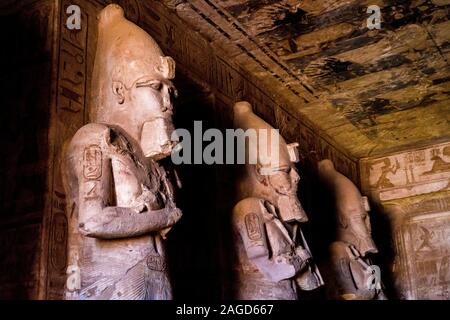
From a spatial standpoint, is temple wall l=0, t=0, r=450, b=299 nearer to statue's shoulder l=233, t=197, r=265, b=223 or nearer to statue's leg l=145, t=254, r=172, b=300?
statue's shoulder l=233, t=197, r=265, b=223

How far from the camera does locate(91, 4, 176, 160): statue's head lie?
163 inches

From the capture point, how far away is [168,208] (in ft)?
13.3

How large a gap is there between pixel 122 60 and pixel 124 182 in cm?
88

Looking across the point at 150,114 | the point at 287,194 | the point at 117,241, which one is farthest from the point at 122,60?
the point at 287,194

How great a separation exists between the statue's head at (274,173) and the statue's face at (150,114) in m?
1.60

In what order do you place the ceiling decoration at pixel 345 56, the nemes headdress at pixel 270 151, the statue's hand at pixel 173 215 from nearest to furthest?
the statue's hand at pixel 173 215
the nemes headdress at pixel 270 151
the ceiling decoration at pixel 345 56

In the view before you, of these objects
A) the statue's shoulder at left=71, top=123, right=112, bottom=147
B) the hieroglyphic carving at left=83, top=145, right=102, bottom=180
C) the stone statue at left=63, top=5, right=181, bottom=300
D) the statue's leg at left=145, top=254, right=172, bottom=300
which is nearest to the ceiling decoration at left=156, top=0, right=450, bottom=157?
the stone statue at left=63, top=5, right=181, bottom=300

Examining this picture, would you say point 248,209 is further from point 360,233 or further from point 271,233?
point 360,233

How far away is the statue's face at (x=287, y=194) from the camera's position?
17.9 ft

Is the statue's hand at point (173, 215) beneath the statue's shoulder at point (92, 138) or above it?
beneath

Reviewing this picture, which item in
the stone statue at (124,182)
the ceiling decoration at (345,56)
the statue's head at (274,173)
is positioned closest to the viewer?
the stone statue at (124,182)

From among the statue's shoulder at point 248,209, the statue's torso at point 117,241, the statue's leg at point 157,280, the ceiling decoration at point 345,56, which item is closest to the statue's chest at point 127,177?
the statue's torso at point 117,241

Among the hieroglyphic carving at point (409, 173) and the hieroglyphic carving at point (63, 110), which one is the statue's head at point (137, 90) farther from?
the hieroglyphic carving at point (409, 173)

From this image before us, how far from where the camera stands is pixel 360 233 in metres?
7.34
